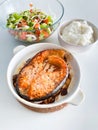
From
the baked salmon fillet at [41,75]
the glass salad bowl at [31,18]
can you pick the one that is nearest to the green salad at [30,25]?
the glass salad bowl at [31,18]

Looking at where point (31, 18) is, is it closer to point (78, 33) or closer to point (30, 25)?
point (30, 25)

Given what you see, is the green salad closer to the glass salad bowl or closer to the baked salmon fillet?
the glass salad bowl

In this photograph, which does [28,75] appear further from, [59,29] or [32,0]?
[32,0]

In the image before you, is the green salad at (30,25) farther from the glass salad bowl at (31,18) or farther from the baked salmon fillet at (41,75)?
the baked salmon fillet at (41,75)

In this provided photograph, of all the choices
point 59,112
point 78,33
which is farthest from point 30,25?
point 59,112

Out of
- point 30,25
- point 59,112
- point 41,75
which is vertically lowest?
point 59,112
